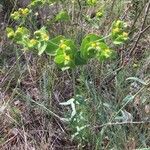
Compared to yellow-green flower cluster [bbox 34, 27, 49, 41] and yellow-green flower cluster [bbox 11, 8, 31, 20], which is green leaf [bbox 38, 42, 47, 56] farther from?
yellow-green flower cluster [bbox 11, 8, 31, 20]

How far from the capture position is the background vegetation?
185cm

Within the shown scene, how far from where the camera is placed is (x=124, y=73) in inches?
82.9

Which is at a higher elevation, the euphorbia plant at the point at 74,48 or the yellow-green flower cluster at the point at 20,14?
the euphorbia plant at the point at 74,48

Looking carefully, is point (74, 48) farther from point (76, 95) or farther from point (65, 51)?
point (76, 95)

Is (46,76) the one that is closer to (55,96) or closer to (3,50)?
(55,96)

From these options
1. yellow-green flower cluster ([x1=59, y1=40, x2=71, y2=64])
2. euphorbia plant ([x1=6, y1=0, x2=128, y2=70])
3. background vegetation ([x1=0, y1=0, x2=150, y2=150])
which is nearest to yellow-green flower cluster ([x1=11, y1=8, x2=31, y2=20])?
background vegetation ([x1=0, y1=0, x2=150, y2=150])

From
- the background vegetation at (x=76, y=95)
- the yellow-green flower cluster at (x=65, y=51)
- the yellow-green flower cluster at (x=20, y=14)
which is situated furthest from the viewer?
the yellow-green flower cluster at (x=20, y=14)

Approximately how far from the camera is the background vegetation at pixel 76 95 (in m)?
1.85

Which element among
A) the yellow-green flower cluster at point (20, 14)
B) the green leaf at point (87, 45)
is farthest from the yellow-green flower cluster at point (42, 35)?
the yellow-green flower cluster at point (20, 14)

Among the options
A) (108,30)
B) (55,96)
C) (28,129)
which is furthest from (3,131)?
(108,30)

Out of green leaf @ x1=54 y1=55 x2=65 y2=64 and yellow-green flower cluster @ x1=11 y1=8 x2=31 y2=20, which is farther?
yellow-green flower cluster @ x1=11 y1=8 x2=31 y2=20

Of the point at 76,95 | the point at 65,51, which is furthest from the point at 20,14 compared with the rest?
the point at 65,51

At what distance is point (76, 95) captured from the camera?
6.29 ft

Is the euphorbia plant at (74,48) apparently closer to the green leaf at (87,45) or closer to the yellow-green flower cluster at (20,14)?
the green leaf at (87,45)
